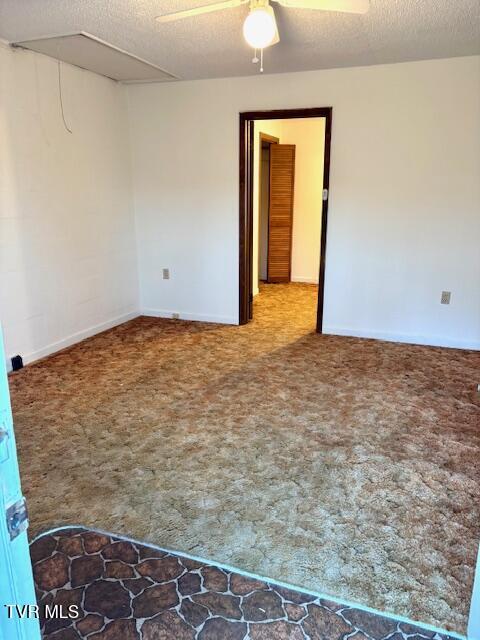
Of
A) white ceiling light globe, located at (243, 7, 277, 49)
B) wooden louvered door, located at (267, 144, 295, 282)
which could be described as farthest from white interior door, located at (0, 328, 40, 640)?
wooden louvered door, located at (267, 144, 295, 282)

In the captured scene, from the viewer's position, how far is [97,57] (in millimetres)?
3686

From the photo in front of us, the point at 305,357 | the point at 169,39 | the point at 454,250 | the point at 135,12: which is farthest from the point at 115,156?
the point at 454,250

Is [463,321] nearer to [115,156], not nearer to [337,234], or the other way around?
[337,234]

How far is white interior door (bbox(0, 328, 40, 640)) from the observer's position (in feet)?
2.21

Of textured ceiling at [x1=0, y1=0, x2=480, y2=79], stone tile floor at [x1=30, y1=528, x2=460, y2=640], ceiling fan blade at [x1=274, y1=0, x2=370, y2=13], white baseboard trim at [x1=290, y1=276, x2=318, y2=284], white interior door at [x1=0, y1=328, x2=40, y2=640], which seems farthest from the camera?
white baseboard trim at [x1=290, y1=276, x2=318, y2=284]

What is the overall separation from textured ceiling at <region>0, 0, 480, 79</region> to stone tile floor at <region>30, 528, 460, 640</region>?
2.79 metres

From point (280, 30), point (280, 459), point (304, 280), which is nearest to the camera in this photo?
point (280, 459)

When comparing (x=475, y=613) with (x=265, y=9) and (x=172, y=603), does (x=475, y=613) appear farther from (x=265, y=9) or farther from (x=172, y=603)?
(x=265, y=9)

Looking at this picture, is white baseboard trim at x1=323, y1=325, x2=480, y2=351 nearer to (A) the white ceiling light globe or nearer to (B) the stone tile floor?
(A) the white ceiling light globe

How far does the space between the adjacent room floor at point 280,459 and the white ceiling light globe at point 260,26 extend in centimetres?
214

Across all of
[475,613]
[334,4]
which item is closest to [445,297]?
[334,4]

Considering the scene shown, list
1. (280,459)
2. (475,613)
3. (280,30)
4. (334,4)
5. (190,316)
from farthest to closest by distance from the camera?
1. (190,316)
2. (280,30)
3. (280,459)
4. (334,4)
5. (475,613)

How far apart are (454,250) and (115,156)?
132 inches

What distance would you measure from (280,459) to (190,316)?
2.87 meters
